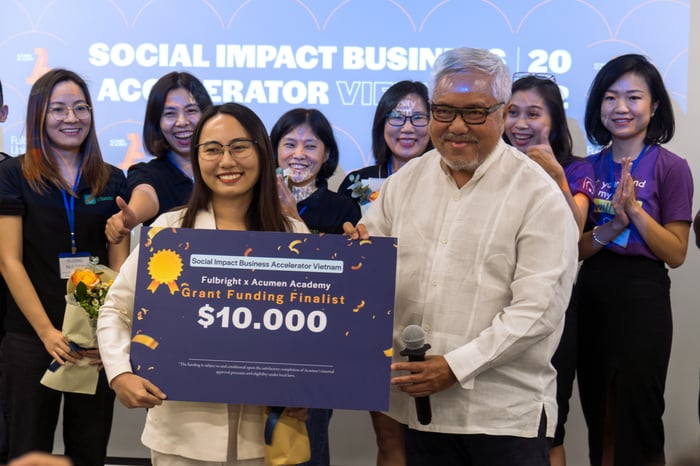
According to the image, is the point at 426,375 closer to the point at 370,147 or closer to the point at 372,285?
the point at 372,285

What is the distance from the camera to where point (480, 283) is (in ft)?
7.54

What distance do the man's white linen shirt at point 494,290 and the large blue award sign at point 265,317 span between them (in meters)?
0.17

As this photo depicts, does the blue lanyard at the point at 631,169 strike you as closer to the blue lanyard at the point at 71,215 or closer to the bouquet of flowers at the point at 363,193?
the bouquet of flowers at the point at 363,193

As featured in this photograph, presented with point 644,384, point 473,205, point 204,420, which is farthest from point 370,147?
point 204,420

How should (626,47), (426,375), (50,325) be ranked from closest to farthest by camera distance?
(426,375) < (50,325) < (626,47)

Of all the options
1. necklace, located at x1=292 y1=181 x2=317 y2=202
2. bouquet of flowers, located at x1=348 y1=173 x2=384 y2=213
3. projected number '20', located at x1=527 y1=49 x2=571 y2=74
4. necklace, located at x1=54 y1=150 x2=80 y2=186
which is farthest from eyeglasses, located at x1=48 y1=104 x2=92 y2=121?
projected number '20', located at x1=527 y1=49 x2=571 y2=74

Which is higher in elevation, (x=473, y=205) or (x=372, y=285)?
(x=473, y=205)

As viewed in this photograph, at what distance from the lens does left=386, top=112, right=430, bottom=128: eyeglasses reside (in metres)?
3.97

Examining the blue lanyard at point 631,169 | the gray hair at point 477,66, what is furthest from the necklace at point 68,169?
the blue lanyard at point 631,169

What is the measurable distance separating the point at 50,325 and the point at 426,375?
1750 millimetres

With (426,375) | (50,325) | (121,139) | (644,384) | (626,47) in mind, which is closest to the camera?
(426,375)

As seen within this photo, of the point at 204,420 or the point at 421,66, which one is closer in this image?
the point at 204,420

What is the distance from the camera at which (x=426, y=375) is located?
2.22 meters

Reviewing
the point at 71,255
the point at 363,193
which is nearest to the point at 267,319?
the point at 71,255
